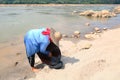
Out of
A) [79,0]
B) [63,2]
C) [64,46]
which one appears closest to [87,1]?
[79,0]

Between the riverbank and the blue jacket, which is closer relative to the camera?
the riverbank

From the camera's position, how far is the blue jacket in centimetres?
726

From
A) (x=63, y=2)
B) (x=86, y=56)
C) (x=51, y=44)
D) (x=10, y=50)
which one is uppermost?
(x=51, y=44)

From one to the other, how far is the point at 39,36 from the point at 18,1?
72.7m

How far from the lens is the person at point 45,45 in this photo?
7.29 metres

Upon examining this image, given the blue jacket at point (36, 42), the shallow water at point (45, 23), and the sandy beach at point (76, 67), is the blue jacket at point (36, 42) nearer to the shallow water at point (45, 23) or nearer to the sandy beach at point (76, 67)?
the sandy beach at point (76, 67)

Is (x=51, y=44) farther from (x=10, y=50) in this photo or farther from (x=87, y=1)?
(x=87, y=1)

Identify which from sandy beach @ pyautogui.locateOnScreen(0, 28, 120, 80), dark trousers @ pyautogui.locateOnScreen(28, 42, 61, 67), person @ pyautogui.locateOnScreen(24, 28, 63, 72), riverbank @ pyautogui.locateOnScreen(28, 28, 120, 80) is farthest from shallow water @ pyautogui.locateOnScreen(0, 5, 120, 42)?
riverbank @ pyautogui.locateOnScreen(28, 28, 120, 80)

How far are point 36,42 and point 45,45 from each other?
333mm

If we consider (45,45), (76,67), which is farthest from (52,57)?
(76,67)

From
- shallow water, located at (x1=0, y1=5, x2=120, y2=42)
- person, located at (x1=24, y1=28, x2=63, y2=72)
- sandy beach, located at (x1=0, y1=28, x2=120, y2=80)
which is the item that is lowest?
shallow water, located at (x1=0, y1=5, x2=120, y2=42)

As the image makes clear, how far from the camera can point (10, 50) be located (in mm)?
11211

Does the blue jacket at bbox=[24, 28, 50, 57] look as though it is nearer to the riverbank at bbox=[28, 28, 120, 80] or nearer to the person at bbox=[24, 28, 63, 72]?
the person at bbox=[24, 28, 63, 72]

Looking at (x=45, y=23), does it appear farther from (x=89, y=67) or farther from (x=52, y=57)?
(x=89, y=67)
